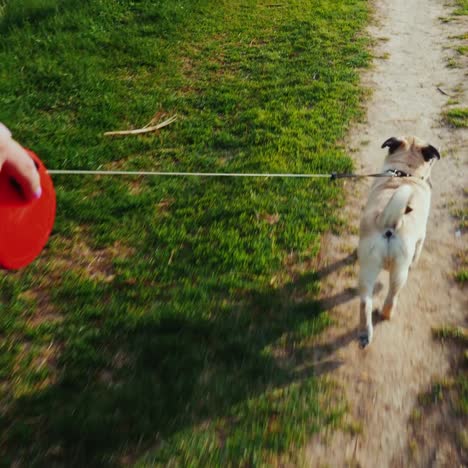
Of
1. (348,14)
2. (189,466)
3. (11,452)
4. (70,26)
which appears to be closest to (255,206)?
(189,466)

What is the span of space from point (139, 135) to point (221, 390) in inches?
169

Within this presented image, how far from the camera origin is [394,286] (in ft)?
10.6

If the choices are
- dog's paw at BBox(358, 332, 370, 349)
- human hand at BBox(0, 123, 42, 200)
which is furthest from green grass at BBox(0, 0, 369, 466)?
human hand at BBox(0, 123, 42, 200)

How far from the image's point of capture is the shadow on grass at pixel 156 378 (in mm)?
2713

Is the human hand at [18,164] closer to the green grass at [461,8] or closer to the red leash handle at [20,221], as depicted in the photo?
the red leash handle at [20,221]

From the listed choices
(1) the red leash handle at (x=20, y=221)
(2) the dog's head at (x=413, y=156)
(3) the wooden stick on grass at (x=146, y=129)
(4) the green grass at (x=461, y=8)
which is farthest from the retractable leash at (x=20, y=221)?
(4) the green grass at (x=461, y=8)

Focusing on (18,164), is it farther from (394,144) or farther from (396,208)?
→ (394,144)

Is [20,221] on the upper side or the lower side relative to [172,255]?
upper

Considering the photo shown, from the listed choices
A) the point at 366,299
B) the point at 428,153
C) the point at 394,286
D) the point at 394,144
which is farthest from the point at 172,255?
the point at 428,153

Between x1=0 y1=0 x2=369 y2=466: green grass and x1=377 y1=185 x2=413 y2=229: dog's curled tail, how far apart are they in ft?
3.61

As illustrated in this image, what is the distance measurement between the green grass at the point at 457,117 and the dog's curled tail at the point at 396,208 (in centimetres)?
420

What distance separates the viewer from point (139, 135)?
19.9 ft

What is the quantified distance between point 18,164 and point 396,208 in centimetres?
242

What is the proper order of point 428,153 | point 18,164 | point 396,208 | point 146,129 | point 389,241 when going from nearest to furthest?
point 18,164
point 396,208
point 389,241
point 428,153
point 146,129
